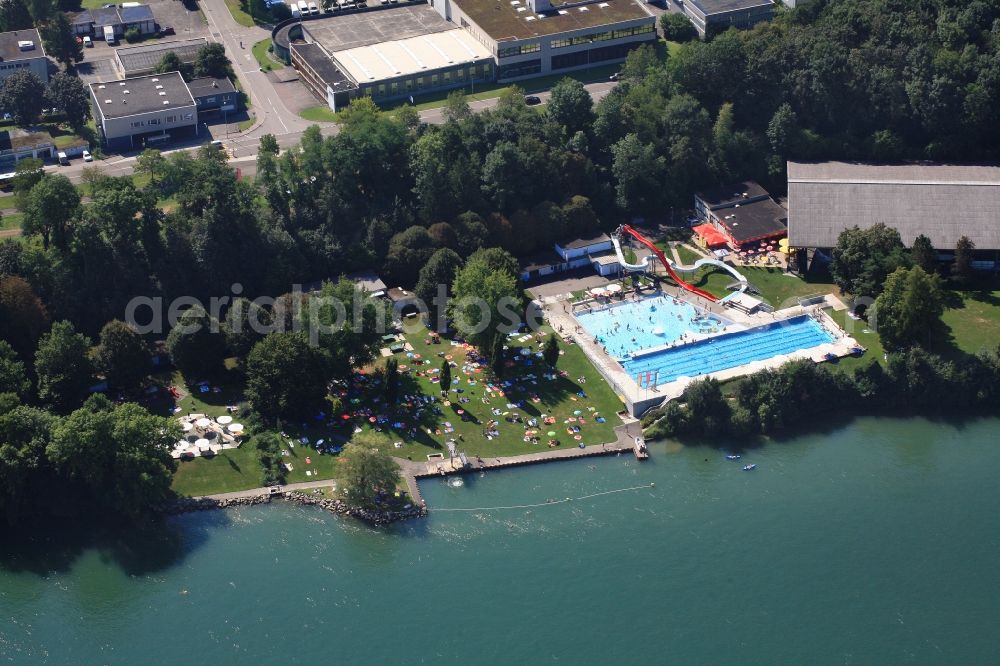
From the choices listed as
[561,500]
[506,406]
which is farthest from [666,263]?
[561,500]

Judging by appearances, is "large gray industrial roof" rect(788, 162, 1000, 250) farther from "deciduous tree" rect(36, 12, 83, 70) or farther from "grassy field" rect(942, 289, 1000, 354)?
"deciduous tree" rect(36, 12, 83, 70)

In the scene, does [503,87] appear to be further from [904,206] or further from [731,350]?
[731,350]

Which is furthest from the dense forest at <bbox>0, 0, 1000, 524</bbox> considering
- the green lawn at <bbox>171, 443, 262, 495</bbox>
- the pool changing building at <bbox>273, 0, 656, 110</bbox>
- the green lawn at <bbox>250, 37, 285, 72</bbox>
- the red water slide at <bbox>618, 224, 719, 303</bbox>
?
the green lawn at <bbox>250, 37, 285, 72</bbox>

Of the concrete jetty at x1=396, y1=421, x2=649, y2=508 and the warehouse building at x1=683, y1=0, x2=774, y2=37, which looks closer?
the concrete jetty at x1=396, y1=421, x2=649, y2=508

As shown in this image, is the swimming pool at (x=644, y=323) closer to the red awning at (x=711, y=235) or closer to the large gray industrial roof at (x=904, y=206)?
the red awning at (x=711, y=235)

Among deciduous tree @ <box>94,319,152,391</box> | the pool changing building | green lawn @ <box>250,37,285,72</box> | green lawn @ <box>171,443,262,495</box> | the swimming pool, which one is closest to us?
green lawn @ <box>171,443,262,495</box>

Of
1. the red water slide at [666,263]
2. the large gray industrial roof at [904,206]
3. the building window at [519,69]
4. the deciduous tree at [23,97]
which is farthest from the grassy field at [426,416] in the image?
the building window at [519,69]
